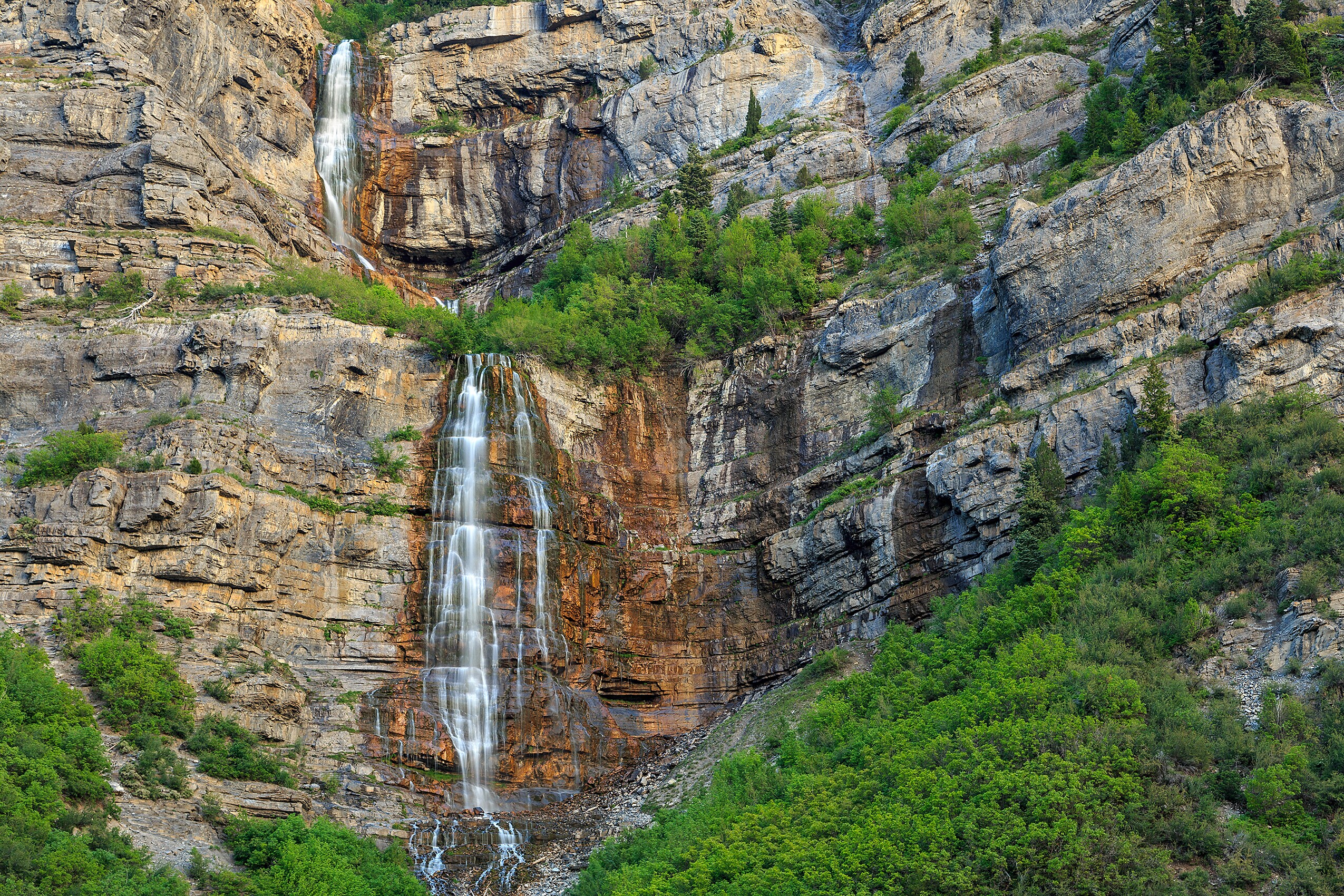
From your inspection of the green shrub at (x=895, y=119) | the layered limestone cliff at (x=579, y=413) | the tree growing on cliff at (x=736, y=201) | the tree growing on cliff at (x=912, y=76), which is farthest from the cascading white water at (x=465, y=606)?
the tree growing on cliff at (x=912, y=76)

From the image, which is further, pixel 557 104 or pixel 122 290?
pixel 557 104

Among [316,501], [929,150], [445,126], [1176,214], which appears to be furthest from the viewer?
[445,126]

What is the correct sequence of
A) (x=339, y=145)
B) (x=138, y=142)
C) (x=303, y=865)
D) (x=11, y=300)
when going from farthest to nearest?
(x=339, y=145) < (x=138, y=142) < (x=11, y=300) < (x=303, y=865)

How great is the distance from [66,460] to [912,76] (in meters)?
51.1

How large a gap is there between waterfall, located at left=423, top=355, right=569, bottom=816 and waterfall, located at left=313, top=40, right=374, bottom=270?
2197 cm

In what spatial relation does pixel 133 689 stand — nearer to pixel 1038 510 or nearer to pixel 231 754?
pixel 231 754

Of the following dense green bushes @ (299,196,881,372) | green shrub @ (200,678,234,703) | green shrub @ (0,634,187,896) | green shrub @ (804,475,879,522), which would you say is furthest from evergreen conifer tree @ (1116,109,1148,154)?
green shrub @ (0,634,187,896)

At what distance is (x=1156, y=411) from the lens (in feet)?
130

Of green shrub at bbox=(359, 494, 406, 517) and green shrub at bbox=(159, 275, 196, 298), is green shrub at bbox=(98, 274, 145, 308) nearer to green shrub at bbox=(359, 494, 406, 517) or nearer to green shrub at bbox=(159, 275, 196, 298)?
green shrub at bbox=(159, 275, 196, 298)

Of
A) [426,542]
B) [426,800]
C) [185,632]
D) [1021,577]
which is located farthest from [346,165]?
[1021,577]

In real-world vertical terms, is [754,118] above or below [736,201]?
above

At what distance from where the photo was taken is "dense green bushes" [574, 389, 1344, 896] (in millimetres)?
27016

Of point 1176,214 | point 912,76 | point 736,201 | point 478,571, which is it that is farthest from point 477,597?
point 912,76

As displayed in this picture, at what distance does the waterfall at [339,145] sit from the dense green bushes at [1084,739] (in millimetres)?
45534
